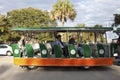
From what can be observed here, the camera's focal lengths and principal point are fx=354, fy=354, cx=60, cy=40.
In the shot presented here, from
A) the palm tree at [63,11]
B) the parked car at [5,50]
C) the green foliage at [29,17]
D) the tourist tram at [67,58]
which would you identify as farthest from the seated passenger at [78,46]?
the green foliage at [29,17]

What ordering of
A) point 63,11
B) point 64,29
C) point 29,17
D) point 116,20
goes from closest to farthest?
point 64,29 < point 116,20 < point 63,11 < point 29,17

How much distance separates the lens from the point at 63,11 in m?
64.4

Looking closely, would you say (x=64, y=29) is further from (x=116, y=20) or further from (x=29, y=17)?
(x=29, y=17)

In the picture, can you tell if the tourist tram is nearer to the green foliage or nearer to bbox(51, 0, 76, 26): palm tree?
bbox(51, 0, 76, 26): palm tree

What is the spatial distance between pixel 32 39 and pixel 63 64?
409cm

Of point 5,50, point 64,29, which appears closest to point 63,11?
point 5,50

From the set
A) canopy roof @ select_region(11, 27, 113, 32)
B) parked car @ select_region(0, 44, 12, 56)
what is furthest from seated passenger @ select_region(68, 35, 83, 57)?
parked car @ select_region(0, 44, 12, 56)

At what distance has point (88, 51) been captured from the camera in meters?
17.4

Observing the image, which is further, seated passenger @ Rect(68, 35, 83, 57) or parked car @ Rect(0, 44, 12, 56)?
parked car @ Rect(0, 44, 12, 56)

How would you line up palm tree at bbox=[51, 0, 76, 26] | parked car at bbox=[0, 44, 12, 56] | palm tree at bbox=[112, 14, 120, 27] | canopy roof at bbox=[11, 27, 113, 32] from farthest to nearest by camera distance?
palm tree at bbox=[51, 0, 76, 26], palm tree at bbox=[112, 14, 120, 27], parked car at bbox=[0, 44, 12, 56], canopy roof at bbox=[11, 27, 113, 32]

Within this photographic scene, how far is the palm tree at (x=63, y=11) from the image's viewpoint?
64688mm

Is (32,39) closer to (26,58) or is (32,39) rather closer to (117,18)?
(26,58)

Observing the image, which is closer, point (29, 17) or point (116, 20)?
point (116, 20)

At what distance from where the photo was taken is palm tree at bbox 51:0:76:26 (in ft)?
212
